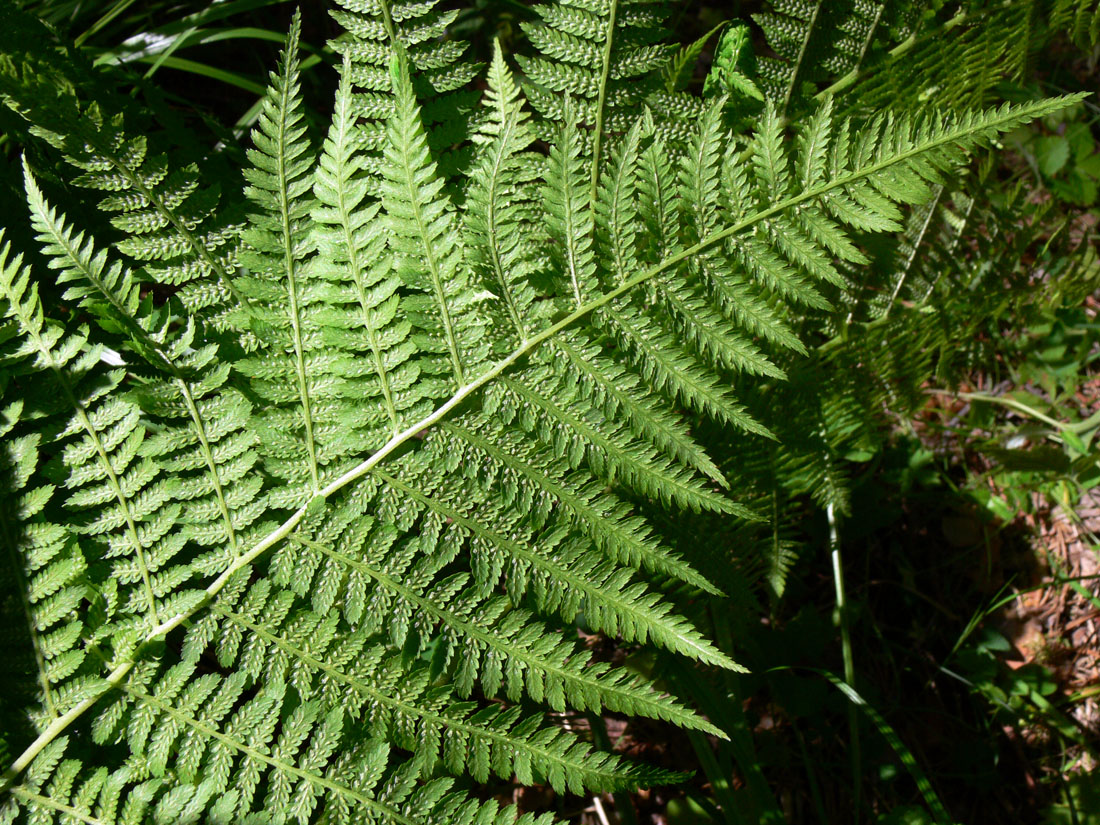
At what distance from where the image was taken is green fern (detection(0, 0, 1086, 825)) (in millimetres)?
1235

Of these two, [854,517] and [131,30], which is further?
[131,30]

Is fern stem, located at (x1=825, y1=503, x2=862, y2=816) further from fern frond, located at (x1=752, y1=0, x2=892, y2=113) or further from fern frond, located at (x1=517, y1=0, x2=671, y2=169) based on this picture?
fern frond, located at (x1=517, y1=0, x2=671, y2=169)

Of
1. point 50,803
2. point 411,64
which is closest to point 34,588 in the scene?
point 50,803

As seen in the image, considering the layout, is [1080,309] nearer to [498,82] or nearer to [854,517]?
[854,517]

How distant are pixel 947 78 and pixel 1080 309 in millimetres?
1816

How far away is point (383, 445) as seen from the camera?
52.7 inches

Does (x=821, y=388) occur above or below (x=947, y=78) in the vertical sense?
below

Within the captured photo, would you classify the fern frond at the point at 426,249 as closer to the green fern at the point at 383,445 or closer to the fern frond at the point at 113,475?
the green fern at the point at 383,445

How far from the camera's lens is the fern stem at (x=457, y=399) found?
4.06 feet

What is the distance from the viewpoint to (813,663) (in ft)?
7.96

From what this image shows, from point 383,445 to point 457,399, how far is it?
155 millimetres

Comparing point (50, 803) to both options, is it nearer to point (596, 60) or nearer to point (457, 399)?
point (457, 399)

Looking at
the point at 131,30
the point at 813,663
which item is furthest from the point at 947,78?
the point at 131,30

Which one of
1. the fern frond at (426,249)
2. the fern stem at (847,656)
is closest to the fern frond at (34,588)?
the fern frond at (426,249)
